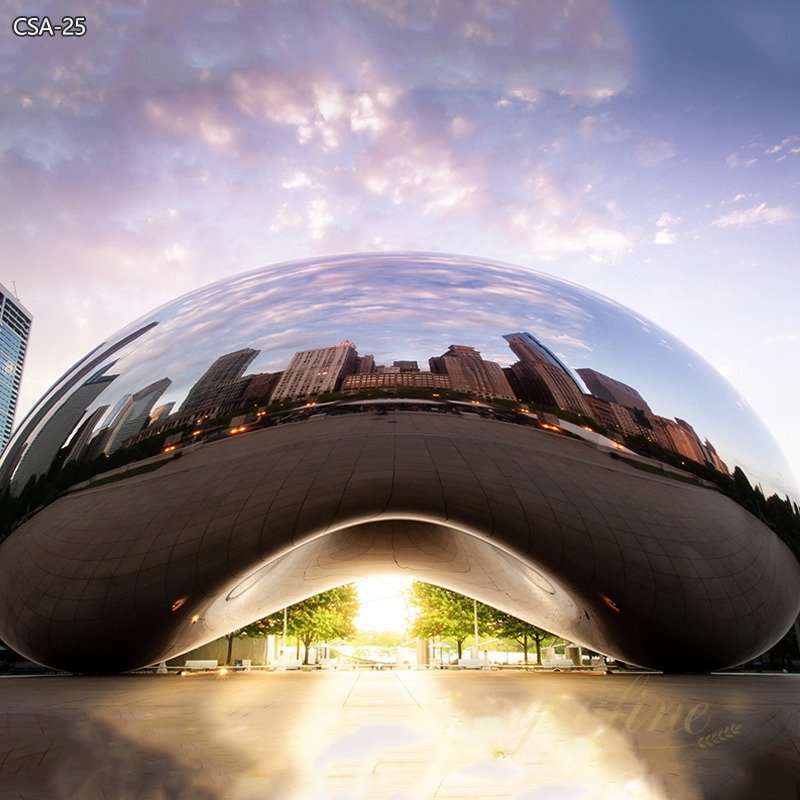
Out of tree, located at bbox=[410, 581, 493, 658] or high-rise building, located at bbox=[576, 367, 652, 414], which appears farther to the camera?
tree, located at bbox=[410, 581, 493, 658]

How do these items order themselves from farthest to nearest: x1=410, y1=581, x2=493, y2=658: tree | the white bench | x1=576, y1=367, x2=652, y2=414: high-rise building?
x1=410, y1=581, x2=493, y2=658: tree < the white bench < x1=576, y1=367, x2=652, y2=414: high-rise building

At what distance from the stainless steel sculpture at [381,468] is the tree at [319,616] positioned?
1568 centimetres

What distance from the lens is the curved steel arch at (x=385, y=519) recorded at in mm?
3291

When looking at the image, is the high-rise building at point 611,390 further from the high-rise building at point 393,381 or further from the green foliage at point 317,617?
the green foliage at point 317,617

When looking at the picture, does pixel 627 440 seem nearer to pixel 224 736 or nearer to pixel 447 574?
pixel 447 574

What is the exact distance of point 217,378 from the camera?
11.5ft

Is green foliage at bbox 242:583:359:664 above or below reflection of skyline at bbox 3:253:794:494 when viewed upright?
below

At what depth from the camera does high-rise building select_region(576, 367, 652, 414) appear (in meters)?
3.67

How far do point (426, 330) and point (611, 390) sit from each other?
1244 mm

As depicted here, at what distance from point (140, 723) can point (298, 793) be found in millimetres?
1116

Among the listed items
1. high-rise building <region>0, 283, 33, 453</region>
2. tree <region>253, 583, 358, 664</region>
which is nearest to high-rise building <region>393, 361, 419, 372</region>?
tree <region>253, 583, 358, 664</region>

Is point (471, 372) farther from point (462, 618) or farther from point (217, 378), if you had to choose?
point (462, 618)

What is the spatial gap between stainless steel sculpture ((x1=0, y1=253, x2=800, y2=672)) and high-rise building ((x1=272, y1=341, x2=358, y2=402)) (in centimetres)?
1

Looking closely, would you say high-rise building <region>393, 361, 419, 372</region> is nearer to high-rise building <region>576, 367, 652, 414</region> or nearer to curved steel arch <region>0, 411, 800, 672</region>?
curved steel arch <region>0, 411, 800, 672</region>
